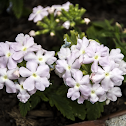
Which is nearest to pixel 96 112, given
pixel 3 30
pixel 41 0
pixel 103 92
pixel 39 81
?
pixel 103 92

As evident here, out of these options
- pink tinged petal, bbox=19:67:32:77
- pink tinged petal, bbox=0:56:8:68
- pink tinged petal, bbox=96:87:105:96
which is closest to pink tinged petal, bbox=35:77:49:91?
pink tinged petal, bbox=19:67:32:77

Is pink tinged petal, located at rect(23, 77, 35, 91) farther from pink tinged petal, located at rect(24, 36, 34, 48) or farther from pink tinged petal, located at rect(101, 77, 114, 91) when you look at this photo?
pink tinged petal, located at rect(101, 77, 114, 91)

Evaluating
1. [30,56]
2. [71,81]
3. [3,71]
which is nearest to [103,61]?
[71,81]

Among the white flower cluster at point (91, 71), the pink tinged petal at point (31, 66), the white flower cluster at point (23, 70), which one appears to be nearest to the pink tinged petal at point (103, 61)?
the white flower cluster at point (91, 71)

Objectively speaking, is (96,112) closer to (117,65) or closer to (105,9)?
(117,65)

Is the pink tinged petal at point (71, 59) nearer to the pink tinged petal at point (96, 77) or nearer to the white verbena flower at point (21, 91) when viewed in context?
the pink tinged petal at point (96, 77)

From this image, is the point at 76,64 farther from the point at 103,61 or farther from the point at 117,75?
the point at 117,75
